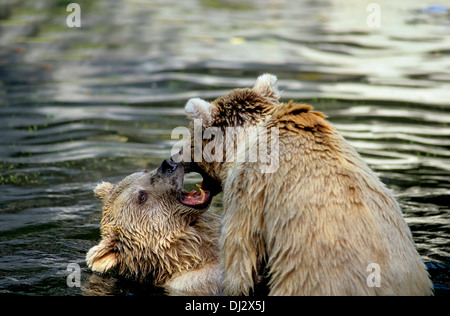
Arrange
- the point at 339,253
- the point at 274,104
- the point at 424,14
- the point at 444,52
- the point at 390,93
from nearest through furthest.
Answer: the point at 339,253 < the point at 274,104 < the point at 390,93 < the point at 444,52 < the point at 424,14

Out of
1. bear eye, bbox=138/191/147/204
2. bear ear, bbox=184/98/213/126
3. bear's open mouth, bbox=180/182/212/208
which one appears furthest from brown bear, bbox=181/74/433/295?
bear eye, bbox=138/191/147/204

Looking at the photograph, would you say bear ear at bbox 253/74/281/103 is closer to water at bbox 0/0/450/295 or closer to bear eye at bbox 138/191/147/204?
bear eye at bbox 138/191/147/204

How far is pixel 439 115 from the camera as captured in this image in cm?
1236

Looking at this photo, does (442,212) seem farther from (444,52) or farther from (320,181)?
(444,52)

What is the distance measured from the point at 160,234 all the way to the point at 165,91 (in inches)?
286

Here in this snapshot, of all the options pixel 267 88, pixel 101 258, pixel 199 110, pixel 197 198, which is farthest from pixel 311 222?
pixel 101 258

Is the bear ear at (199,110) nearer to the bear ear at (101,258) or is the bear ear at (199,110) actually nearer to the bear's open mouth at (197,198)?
the bear's open mouth at (197,198)

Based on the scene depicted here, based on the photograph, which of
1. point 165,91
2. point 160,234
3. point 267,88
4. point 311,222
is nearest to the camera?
point 311,222

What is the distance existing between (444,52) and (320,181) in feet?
40.4

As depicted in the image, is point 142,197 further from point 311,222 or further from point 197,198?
point 311,222

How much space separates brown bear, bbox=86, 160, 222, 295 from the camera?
7207mm

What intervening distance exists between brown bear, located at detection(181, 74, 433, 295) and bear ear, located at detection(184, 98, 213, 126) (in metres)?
0.52

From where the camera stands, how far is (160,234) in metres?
7.33
